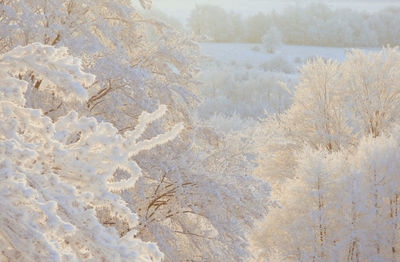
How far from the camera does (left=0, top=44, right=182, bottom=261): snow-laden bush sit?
2107mm

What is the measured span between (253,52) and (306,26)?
27.0ft

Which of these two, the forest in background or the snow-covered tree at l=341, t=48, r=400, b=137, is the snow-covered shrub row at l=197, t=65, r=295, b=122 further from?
the forest in background

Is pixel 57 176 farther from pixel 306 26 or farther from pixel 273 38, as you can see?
pixel 306 26

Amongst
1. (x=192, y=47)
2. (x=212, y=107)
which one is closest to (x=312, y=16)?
(x=212, y=107)

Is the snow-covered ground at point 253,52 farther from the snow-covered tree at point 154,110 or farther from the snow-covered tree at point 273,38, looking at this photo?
the snow-covered tree at point 154,110

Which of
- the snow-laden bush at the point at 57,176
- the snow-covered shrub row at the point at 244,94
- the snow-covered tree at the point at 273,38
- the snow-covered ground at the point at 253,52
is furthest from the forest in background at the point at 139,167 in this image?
the snow-covered tree at the point at 273,38

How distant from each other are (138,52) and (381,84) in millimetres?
15315

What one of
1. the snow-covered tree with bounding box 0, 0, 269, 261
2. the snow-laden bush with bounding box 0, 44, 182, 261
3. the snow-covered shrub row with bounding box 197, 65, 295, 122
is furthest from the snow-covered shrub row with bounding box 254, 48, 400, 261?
the snow-covered shrub row with bounding box 197, 65, 295, 122

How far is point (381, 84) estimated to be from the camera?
19.8m

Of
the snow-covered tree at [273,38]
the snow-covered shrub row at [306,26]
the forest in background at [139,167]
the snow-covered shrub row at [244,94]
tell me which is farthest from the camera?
the snow-covered shrub row at [306,26]

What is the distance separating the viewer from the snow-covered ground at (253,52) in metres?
60.3

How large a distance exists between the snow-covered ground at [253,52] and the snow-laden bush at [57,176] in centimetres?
5767

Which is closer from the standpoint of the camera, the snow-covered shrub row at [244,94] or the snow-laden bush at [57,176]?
the snow-laden bush at [57,176]

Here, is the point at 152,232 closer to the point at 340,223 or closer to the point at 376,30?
the point at 340,223
